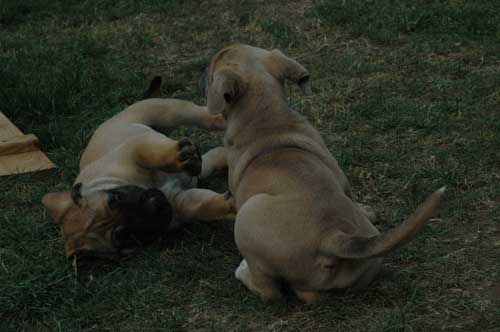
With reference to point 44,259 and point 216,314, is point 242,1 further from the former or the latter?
point 216,314

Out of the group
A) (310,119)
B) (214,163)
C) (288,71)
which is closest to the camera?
(288,71)

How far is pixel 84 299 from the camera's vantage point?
4.88 m

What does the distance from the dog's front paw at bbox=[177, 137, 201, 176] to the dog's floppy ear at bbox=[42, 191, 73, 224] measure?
686 mm

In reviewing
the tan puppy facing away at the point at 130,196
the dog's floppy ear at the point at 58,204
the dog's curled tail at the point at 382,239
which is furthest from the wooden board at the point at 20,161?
the dog's curled tail at the point at 382,239

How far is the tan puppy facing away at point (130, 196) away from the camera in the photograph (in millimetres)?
5113

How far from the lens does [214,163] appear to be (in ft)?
20.6

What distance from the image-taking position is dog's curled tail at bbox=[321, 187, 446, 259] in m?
3.79

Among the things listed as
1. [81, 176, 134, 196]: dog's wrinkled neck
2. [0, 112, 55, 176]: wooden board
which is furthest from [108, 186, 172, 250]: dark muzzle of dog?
[0, 112, 55, 176]: wooden board

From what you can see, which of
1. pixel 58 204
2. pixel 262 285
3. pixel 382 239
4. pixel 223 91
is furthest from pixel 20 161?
pixel 382 239

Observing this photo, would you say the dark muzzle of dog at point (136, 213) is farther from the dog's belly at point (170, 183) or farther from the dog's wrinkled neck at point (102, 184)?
the dog's belly at point (170, 183)

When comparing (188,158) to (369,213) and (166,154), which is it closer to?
(166,154)

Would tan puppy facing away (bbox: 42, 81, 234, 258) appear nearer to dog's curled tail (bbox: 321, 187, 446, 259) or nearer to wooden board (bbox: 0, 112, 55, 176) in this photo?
wooden board (bbox: 0, 112, 55, 176)

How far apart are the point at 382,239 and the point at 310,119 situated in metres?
3.13

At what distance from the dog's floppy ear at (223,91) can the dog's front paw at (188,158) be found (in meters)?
0.40
